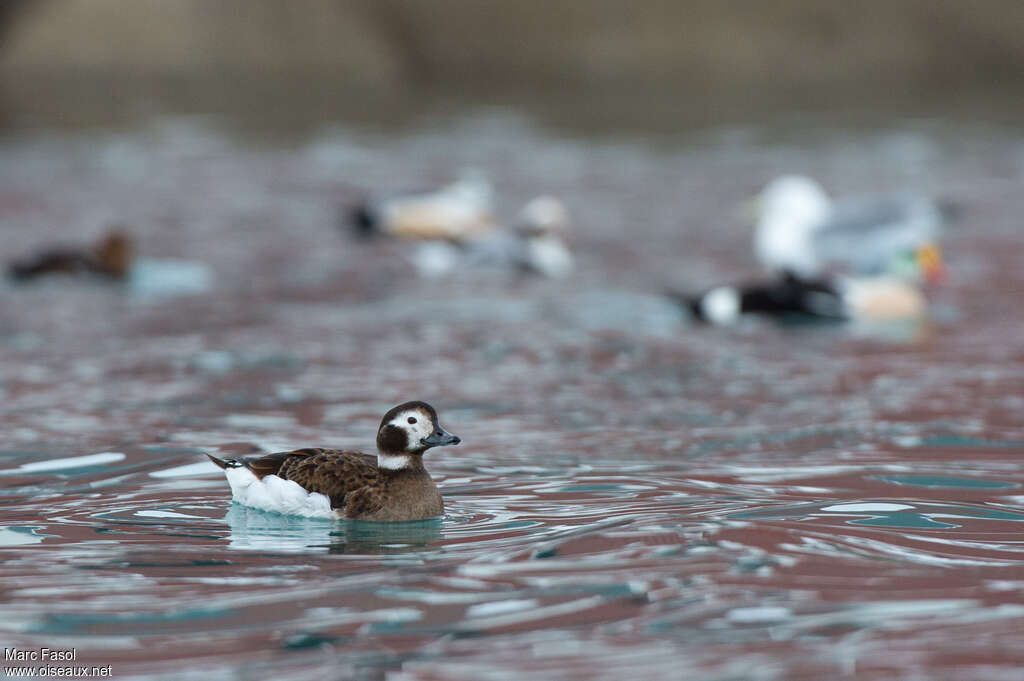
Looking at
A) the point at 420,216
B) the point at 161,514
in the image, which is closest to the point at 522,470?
the point at 161,514

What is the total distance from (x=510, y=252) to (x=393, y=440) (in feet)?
29.0

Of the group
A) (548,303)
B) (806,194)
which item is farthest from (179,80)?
(548,303)

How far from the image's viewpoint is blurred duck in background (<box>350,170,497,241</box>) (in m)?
17.0

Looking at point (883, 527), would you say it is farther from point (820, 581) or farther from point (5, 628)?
point (5, 628)

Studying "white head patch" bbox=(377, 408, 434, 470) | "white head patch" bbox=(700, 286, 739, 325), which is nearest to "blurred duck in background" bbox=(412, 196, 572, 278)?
"white head patch" bbox=(700, 286, 739, 325)

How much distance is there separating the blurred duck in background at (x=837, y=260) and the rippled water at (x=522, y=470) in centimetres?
28

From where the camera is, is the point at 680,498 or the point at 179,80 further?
the point at 179,80

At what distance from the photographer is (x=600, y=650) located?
4.68 metres

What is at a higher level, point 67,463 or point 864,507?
point 67,463

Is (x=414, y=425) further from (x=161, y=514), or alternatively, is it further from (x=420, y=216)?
(x=420, y=216)

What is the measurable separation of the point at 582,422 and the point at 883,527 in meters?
2.54

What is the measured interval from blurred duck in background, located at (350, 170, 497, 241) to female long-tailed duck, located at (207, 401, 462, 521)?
Result: 34.8 ft

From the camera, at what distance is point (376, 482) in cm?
624

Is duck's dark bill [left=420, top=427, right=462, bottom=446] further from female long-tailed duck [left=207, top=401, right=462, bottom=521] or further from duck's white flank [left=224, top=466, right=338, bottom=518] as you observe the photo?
duck's white flank [left=224, top=466, right=338, bottom=518]
